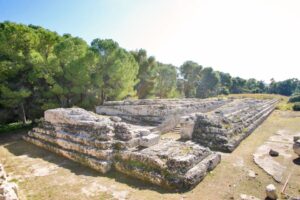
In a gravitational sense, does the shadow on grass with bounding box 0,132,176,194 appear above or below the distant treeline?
below

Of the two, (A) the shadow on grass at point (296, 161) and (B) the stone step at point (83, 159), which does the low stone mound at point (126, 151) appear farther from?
(A) the shadow on grass at point (296, 161)

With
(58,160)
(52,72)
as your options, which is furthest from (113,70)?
(58,160)

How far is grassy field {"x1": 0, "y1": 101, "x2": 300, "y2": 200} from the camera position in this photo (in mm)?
5672

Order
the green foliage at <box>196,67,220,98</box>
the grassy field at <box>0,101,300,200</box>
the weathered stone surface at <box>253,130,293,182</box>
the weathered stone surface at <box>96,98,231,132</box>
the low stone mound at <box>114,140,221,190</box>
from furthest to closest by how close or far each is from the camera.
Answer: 1. the green foliage at <box>196,67,220,98</box>
2. the weathered stone surface at <box>96,98,231,132</box>
3. the weathered stone surface at <box>253,130,293,182</box>
4. the low stone mound at <box>114,140,221,190</box>
5. the grassy field at <box>0,101,300,200</box>

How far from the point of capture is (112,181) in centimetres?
657

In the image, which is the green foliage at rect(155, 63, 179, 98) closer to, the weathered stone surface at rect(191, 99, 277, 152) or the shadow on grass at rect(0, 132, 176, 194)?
the weathered stone surface at rect(191, 99, 277, 152)

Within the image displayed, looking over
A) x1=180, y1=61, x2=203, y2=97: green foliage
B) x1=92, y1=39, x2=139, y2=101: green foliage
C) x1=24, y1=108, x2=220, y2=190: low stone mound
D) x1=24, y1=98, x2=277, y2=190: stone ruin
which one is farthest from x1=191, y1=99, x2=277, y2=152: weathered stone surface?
x1=180, y1=61, x2=203, y2=97: green foliage

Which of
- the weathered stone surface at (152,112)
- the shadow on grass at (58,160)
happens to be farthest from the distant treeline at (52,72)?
the weathered stone surface at (152,112)

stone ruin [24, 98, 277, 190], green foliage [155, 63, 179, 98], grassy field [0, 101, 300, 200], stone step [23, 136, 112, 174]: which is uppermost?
green foliage [155, 63, 179, 98]

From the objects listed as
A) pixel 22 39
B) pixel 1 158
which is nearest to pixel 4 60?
pixel 22 39

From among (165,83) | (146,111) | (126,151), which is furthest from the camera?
(165,83)

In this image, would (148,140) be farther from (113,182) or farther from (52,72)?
(52,72)

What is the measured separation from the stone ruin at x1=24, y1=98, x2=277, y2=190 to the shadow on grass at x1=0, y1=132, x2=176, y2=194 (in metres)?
0.20

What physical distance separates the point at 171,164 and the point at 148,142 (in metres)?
2.33
